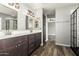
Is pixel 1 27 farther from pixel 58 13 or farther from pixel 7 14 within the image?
pixel 58 13

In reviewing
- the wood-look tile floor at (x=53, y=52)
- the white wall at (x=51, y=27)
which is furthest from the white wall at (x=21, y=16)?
the white wall at (x=51, y=27)

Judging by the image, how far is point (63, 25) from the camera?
5367 millimetres

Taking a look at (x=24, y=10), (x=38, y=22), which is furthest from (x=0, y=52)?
(x=38, y=22)

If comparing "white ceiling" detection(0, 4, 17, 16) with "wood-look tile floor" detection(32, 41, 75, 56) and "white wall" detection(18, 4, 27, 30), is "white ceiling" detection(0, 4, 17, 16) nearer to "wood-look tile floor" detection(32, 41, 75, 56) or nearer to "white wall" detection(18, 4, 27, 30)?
"white wall" detection(18, 4, 27, 30)

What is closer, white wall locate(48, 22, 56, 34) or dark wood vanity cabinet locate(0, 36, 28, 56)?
dark wood vanity cabinet locate(0, 36, 28, 56)

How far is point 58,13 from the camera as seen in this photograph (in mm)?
5574

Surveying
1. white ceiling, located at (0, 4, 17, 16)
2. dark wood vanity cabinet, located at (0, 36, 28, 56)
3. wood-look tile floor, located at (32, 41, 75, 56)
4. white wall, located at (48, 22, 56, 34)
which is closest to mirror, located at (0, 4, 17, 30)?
white ceiling, located at (0, 4, 17, 16)

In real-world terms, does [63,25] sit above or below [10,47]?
above

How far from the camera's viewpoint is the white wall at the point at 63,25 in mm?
5188

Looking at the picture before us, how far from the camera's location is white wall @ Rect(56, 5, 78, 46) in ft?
17.0

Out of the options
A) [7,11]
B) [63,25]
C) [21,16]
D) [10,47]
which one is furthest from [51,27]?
[10,47]

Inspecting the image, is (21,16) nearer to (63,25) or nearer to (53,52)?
(53,52)

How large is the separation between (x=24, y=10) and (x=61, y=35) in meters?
2.68

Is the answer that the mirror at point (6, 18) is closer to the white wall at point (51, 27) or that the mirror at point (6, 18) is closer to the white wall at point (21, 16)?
the white wall at point (21, 16)
